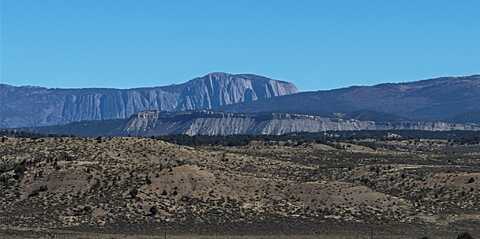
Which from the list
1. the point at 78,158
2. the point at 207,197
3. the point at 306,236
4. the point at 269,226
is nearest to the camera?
the point at 306,236

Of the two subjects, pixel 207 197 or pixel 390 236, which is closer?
pixel 390 236

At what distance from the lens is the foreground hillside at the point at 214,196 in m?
78.4

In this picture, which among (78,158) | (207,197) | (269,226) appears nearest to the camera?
(269,226)

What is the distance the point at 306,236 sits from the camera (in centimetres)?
Result: 7269

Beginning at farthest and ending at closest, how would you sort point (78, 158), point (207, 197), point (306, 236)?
1. point (78, 158)
2. point (207, 197)
3. point (306, 236)

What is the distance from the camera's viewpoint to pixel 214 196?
86.4 m

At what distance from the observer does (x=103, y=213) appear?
80.9 m

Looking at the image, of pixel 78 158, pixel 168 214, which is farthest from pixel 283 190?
pixel 78 158

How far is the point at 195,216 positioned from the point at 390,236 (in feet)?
52.7

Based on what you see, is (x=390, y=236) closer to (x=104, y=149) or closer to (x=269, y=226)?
(x=269, y=226)

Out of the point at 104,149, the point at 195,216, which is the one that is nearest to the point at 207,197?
the point at 195,216

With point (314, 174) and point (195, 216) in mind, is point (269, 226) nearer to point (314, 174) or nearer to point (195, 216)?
point (195, 216)

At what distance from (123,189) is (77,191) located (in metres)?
3.94

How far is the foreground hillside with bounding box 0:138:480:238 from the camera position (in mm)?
78375
